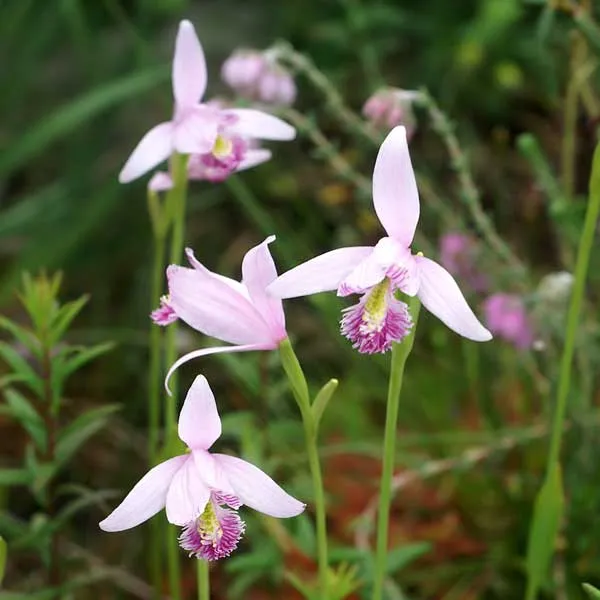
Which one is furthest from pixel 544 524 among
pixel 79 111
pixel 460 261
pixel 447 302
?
pixel 79 111

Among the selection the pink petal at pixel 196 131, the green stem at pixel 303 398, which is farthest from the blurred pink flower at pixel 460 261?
the green stem at pixel 303 398

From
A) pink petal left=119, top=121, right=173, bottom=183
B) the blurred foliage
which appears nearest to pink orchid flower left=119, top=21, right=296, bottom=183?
pink petal left=119, top=121, right=173, bottom=183

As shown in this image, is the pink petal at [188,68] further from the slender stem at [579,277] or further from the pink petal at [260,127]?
the slender stem at [579,277]

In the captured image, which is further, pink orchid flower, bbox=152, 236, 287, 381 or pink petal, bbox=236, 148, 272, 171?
pink petal, bbox=236, 148, 272, 171

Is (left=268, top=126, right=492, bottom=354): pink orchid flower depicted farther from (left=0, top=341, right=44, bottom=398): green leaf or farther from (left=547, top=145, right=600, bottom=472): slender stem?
(left=0, top=341, right=44, bottom=398): green leaf

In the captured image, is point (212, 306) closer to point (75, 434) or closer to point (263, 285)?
point (263, 285)

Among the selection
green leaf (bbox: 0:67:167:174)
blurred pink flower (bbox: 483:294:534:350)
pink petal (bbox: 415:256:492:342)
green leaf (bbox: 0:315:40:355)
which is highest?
green leaf (bbox: 0:67:167:174)
